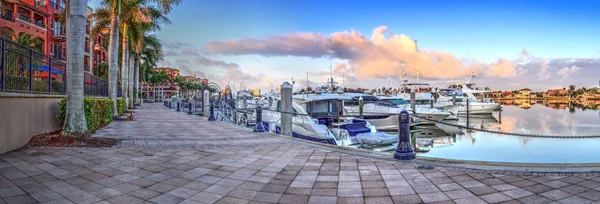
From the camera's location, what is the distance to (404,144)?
6.02m

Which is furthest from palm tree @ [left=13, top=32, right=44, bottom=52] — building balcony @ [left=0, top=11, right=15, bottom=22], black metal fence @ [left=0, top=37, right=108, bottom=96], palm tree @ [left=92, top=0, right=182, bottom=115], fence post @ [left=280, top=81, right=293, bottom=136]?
fence post @ [left=280, top=81, right=293, bottom=136]

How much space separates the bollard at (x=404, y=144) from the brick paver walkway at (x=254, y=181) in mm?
340

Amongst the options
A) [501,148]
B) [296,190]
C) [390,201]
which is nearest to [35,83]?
[296,190]

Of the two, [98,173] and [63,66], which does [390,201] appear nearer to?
[98,173]

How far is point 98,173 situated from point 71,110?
4563 mm

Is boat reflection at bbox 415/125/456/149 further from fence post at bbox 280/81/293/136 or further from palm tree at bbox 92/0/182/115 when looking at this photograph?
palm tree at bbox 92/0/182/115

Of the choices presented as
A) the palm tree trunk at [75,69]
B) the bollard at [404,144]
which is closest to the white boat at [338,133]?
the bollard at [404,144]

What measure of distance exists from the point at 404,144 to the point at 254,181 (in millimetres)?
3047

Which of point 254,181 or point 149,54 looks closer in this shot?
point 254,181

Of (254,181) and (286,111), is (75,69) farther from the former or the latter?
(254,181)

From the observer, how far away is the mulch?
7352 mm

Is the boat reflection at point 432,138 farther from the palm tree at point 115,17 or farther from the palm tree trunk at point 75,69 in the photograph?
the palm tree at point 115,17

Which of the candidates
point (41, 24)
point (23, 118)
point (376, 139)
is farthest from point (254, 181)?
point (41, 24)

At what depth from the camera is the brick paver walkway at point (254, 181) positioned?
12.8 feet
